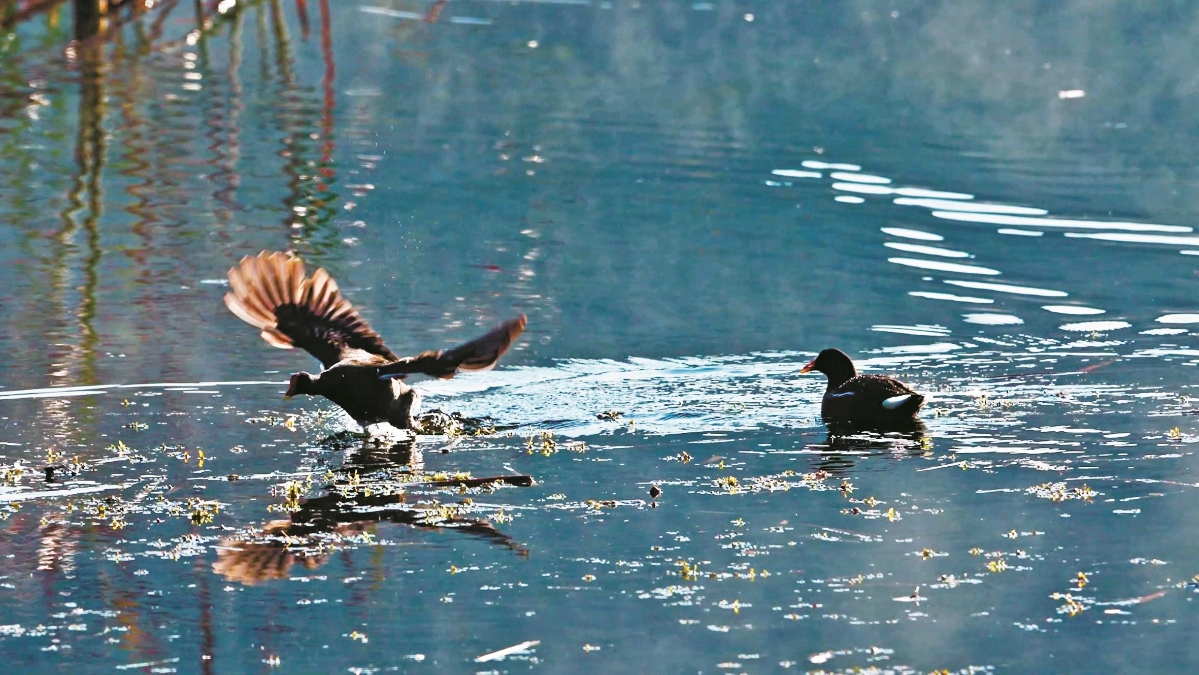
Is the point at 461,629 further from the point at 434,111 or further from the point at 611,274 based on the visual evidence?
the point at 434,111

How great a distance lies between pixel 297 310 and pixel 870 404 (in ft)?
11.9

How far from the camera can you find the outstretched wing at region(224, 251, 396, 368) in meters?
11.2

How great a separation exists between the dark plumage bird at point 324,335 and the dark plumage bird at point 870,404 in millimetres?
2452

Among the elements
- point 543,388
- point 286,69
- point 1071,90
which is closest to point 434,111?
point 286,69

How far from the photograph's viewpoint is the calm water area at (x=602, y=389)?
7.18 meters

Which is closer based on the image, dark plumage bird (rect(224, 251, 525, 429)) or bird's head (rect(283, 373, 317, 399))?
dark plumage bird (rect(224, 251, 525, 429))

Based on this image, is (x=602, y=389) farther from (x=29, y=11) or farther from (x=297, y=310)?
(x=29, y=11)

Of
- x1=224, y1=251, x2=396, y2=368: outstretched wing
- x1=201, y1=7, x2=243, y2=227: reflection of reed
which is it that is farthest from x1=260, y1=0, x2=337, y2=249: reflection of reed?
x1=224, y1=251, x2=396, y2=368: outstretched wing

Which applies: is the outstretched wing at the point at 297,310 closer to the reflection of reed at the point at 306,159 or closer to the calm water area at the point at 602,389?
the calm water area at the point at 602,389

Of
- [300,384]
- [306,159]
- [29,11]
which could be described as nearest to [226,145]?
[306,159]

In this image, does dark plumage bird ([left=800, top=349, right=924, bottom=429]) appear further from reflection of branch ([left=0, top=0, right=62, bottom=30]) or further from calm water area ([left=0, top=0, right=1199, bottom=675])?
reflection of branch ([left=0, top=0, right=62, bottom=30])

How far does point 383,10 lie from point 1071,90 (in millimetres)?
19313

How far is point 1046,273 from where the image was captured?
15.9 meters

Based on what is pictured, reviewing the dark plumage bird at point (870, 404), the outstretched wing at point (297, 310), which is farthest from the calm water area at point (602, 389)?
the outstretched wing at point (297, 310)
